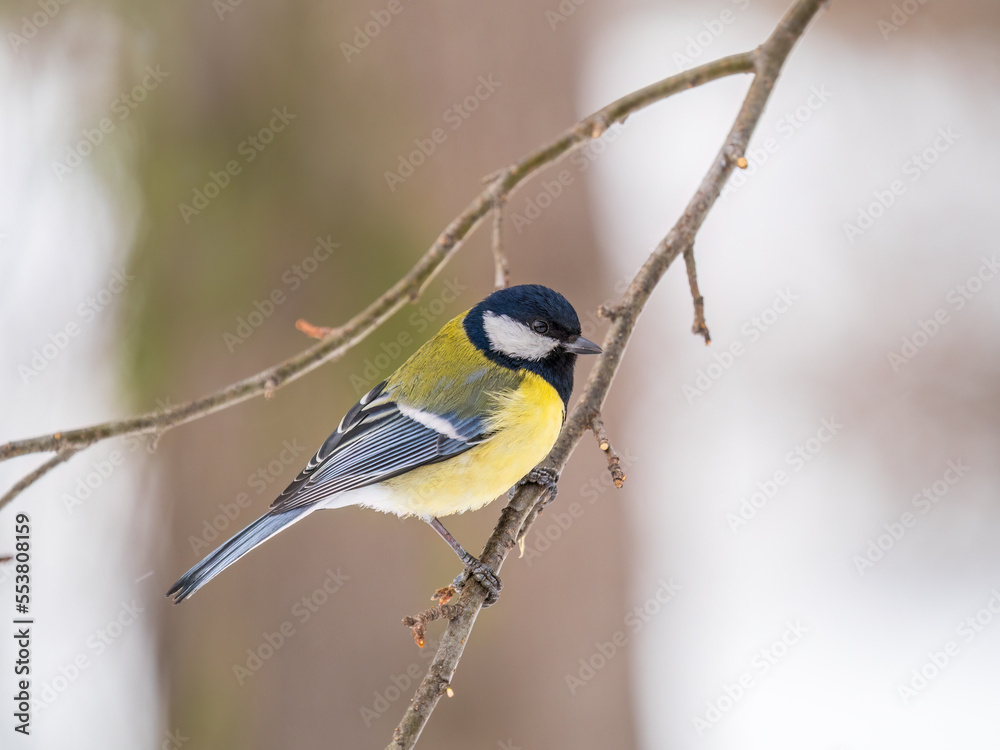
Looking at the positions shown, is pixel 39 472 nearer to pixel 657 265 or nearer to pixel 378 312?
pixel 378 312

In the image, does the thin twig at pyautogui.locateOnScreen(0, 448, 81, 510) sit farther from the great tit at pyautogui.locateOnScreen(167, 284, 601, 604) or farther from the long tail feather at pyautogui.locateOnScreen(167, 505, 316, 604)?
the great tit at pyautogui.locateOnScreen(167, 284, 601, 604)

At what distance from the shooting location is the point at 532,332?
255 centimetres

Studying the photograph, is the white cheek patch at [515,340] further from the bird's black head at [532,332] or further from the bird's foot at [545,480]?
the bird's foot at [545,480]

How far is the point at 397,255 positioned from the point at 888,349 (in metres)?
3.06

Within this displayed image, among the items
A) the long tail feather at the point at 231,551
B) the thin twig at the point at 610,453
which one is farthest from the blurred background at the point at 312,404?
the thin twig at the point at 610,453

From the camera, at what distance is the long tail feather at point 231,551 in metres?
2.05

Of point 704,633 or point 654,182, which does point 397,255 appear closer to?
point 654,182

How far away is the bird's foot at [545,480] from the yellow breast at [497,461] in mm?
24

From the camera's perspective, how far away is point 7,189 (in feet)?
11.5

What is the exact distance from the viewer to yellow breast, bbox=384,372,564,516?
236 centimetres

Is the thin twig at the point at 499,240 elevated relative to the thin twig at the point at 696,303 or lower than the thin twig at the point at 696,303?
elevated

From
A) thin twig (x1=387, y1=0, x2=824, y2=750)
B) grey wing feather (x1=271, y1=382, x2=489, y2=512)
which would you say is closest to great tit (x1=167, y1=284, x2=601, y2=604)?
grey wing feather (x1=271, y1=382, x2=489, y2=512)

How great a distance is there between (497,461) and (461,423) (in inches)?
7.3

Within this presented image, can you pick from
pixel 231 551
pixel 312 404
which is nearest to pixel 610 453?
pixel 231 551
